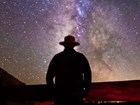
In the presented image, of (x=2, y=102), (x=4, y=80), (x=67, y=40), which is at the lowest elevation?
(x=2, y=102)

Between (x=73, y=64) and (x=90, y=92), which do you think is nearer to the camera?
(x=73, y=64)

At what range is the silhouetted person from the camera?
5.71m

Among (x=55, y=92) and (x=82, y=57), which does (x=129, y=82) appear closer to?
(x=82, y=57)

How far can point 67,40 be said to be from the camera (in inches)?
228

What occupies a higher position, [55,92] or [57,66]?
[57,66]

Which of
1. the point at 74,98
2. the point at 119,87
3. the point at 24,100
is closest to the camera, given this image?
the point at 74,98

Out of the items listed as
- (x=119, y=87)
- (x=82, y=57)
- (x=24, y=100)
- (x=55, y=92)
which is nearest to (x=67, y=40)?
(x=82, y=57)

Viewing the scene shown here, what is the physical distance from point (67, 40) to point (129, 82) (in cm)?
146

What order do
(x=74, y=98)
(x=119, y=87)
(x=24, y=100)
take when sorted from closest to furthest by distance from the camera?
(x=74, y=98) → (x=119, y=87) → (x=24, y=100)

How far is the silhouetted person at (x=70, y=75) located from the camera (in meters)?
5.71

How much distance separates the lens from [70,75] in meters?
5.78

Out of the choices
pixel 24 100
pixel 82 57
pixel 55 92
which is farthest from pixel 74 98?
pixel 24 100

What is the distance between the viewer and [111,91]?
20.5 ft

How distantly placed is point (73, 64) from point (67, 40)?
0.47 meters
